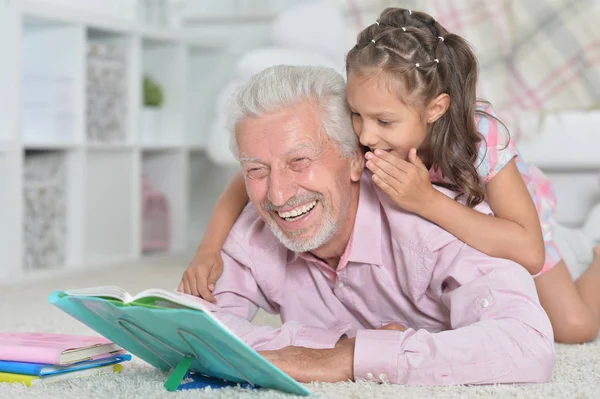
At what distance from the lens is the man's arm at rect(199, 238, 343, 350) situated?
1.56 metres

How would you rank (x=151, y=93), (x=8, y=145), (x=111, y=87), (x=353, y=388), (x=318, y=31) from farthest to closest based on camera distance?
(x=151, y=93) → (x=111, y=87) → (x=318, y=31) → (x=8, y=145) → (x=353, y=388)

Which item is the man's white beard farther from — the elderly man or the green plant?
the green plant

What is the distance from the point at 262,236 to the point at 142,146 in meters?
2.15

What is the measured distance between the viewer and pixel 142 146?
380cm

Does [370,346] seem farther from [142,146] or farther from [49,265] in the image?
[142,146]

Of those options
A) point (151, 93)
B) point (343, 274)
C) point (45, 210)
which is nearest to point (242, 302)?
point (343, 274)

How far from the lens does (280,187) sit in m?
1.52

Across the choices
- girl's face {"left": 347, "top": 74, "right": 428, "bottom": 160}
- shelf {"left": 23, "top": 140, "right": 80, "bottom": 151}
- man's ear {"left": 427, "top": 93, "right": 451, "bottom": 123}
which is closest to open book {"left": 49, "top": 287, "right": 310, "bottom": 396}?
girl's face {"left": 347, "top": 74, "right": 428, "bottom": 160}

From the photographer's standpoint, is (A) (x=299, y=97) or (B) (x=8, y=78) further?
(B) (x=8, y=78)

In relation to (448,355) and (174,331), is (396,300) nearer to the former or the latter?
(448,355)

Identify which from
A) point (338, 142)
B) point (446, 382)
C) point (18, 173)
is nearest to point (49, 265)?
point (18, 173)

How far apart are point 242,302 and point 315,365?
0.36 m

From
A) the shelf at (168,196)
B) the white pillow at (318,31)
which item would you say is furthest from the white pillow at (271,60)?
the shelf at (168,196)

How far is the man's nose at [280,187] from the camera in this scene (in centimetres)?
152
